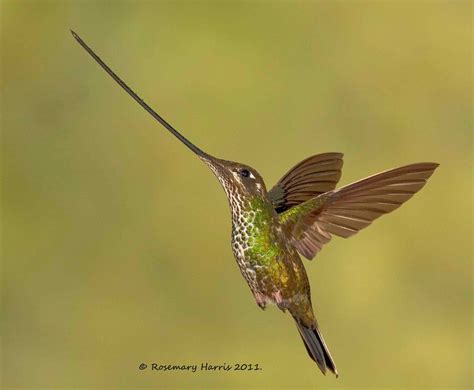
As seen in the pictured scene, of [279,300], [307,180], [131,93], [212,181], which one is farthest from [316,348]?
[212,181]

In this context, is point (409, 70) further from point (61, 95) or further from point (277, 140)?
point (61, 95)

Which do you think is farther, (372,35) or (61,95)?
(372,35)

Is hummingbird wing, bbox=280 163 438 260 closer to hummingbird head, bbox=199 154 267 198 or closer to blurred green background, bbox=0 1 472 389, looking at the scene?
hummingbird head, bbox=199 154 267 198

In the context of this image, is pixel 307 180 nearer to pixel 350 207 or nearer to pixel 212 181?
pixel 350 207

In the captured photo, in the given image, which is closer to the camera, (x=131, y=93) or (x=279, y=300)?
(x=131, y=93)

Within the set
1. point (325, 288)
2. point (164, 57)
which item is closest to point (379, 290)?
point (325, 288)

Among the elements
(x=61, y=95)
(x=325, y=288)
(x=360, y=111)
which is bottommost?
(x=325, y=288)
